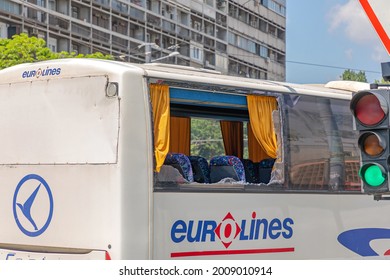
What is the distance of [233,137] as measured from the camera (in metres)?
12.1

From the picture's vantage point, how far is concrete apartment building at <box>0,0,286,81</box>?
203 ft

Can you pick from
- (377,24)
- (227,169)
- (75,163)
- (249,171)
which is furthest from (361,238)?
(377,24)

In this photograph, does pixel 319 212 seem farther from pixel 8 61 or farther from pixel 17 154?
pixel 8 61

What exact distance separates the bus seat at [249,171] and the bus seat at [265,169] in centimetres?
9

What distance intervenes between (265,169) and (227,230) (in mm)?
2296

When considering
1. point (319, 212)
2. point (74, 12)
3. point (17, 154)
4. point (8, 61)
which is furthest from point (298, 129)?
point (74, 12)

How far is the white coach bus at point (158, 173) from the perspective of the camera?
8492 millimetres

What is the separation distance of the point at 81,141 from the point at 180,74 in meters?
1.32

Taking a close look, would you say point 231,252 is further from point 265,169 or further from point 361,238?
point 361,238

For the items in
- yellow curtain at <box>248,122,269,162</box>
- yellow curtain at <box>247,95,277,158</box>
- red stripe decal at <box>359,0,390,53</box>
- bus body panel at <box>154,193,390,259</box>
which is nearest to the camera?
red stripe decal at <box>359,0,390,53</box>

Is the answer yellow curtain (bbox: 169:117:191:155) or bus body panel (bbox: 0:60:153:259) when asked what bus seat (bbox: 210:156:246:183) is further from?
bus body panel (bbox: 0:60:153:259)

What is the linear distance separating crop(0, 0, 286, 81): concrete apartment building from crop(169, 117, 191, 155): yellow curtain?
42.0m

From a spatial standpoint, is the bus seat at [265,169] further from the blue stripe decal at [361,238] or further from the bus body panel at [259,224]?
the blue stripe decal at [361,238]

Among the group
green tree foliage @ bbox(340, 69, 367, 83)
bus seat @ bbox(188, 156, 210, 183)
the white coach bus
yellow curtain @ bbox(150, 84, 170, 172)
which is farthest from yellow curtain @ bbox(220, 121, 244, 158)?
→ green tree foliage @ bbox(340, 69, 367, 83)
